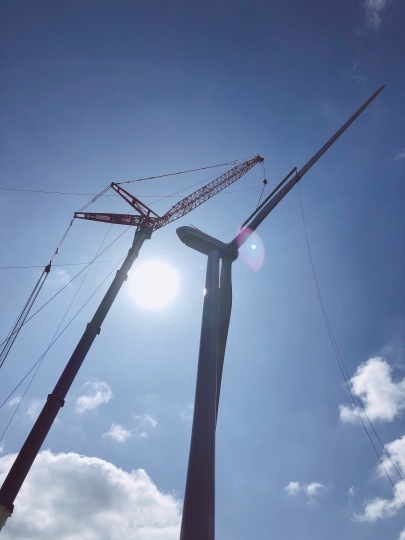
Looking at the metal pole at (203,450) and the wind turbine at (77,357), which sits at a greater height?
the wind turbine at (77,357)

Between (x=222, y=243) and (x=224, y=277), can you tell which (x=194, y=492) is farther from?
(x=222, y=243)

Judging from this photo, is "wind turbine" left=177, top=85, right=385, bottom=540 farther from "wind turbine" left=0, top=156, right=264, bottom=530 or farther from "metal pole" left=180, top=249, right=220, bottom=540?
"wind turbine" left=0, top=156, right=264, bottom=530

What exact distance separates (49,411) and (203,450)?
2087 centimetres

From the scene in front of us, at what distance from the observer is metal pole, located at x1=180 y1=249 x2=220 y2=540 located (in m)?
5.96

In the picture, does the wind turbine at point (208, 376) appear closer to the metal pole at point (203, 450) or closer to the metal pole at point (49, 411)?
the metal pole at point (203, 450)

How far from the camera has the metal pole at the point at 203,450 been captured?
596cm

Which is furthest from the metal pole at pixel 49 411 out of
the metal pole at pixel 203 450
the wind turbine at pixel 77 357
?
the metal pole at pixel 203 450

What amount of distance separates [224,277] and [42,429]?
1838 centimetres

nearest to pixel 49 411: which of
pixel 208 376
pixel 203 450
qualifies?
pixel 208 376

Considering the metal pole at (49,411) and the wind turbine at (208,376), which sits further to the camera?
the metal pole at (49,411)

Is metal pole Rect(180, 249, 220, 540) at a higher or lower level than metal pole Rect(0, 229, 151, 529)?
lower

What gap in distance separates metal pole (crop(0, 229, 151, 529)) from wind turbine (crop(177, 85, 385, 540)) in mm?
17181

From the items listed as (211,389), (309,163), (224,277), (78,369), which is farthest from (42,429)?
(309,163)

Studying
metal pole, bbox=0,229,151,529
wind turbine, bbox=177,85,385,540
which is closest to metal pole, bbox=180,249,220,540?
wind turbine, bbox=177,85,385,540
